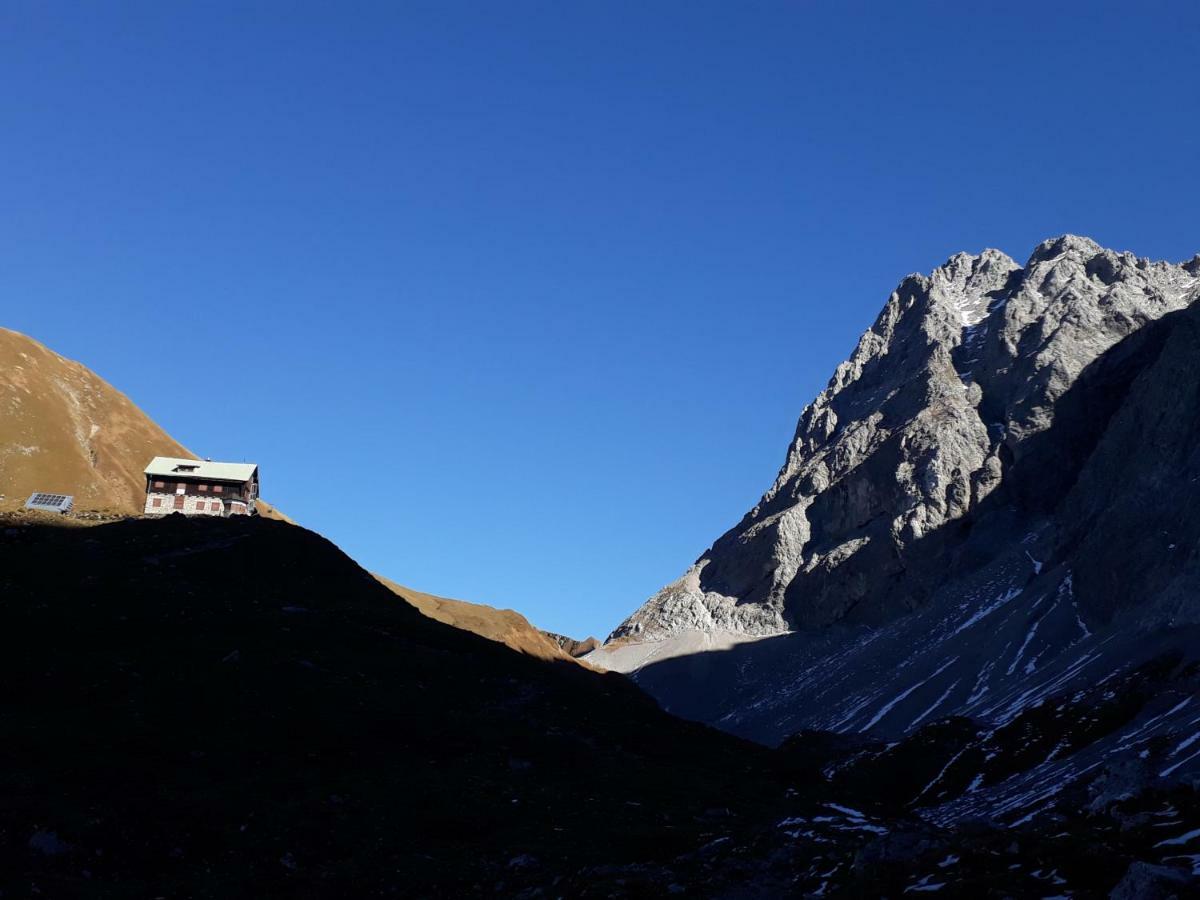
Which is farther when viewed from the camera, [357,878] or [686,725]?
[686,725]

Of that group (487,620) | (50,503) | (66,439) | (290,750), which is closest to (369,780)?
(290,750)

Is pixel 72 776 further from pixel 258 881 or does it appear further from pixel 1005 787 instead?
pixel 1005 787

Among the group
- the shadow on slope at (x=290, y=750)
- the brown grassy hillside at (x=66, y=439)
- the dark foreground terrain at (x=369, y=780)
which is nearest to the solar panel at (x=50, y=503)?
the brown grassy hillside at (x=66, y=439)

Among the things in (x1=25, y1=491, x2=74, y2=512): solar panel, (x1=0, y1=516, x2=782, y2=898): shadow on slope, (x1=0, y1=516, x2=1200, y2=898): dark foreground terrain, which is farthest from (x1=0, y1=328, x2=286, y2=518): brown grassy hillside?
(x1=0, y1=516, x2=782, y2=898): shadow on slope

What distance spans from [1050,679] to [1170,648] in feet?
74.0

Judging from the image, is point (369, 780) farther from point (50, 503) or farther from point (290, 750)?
point (50, 503)

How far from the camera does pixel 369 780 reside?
59750mm

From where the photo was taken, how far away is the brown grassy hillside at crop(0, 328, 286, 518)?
159 metres

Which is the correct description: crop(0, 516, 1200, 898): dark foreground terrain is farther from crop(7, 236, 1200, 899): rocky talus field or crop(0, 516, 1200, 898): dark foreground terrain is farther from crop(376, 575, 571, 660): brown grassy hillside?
crop(376, 575, 571, 660): brown grassy hillside

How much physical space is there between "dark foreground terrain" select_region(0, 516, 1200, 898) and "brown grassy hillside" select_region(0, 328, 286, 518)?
63.7 m

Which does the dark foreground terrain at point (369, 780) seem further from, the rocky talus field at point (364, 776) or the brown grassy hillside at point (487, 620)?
the brown grassy hillside at point (487, 620)

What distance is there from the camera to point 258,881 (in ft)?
152

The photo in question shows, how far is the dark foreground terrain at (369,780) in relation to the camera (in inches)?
1608

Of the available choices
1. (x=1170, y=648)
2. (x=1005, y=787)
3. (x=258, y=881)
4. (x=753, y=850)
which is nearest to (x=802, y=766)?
(x=753, y=850)
